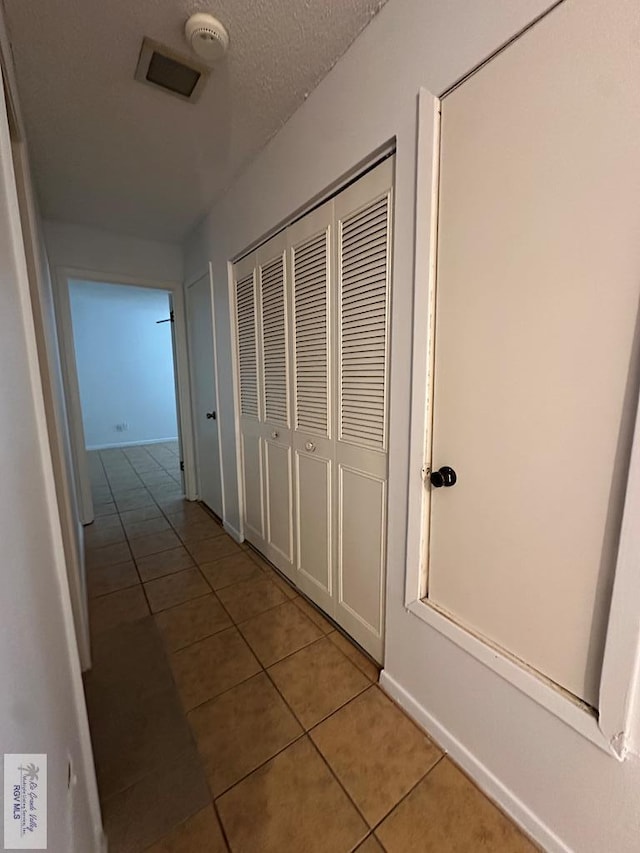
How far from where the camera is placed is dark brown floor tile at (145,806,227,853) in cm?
97

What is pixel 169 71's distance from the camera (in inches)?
54.2

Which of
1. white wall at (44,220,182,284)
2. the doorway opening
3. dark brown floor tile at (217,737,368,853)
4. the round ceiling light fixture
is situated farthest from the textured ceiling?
the doorway opening

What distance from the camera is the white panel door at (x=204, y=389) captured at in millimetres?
2807

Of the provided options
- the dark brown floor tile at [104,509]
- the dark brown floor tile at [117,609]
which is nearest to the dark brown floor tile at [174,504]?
the dark brown floor tile at [104,509]

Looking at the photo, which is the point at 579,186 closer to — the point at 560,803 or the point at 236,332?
the point at 560,803

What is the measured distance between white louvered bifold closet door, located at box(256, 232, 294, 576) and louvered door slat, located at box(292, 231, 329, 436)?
4.2 inches

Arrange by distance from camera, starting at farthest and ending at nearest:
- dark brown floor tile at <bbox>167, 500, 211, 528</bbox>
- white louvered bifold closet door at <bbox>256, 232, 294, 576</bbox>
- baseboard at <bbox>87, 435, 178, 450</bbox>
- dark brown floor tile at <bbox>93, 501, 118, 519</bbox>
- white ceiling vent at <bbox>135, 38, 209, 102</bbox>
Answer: baseboard at <bbox>87, 435, 178, 450</bbox>, dark brown floor tile at <bbox>93, 501, 118, 519</bbox>, dark brown floor tile at <bbox>167, 500, 211, 528</bbox>, white louvered bifold closet door at <bbox>256, 232, 294, 576</bbox>, white ceiling vent at <bbox>135, 38, 209, 102</bbox>

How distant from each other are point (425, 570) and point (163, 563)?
6.29ft

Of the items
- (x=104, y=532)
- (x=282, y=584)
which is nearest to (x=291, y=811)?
(x=282, y=584)

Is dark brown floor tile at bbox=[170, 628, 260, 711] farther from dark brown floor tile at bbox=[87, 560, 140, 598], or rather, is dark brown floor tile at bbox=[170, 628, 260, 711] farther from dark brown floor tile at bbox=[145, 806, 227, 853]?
dark brown floor tile at bbox=[87, 560, 140, 598]

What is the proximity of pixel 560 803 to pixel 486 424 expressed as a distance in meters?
1.01

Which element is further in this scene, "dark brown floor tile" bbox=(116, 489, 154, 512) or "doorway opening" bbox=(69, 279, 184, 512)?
"doorway opening" bbox=(69, 279, 184, 512)

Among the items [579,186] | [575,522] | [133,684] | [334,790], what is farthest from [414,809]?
[579,186]

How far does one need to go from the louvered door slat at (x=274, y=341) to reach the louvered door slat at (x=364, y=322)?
502 millimetres
